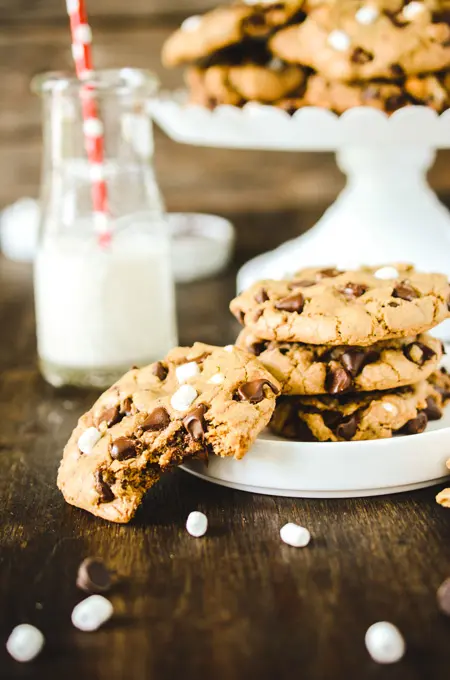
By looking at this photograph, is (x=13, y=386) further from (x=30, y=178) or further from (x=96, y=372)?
(x=30, y=178)

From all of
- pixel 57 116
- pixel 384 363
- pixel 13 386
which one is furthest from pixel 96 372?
pixel 384 363

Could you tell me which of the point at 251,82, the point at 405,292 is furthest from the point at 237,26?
the point at 405,292

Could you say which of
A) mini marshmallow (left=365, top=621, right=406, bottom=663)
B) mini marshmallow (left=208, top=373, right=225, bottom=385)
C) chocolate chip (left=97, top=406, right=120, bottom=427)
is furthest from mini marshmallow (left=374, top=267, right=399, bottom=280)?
mini marshmallow (left=365, top=621, right=406, bottom=663)

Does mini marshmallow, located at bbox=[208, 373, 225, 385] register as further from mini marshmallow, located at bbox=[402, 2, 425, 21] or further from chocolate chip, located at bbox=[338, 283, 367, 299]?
mini marshmallow, located at bbox=[402, 2, 425, 21]

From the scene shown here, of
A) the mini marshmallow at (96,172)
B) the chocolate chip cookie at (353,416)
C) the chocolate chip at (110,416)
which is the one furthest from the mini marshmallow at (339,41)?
the chocolate chip at (110,416)

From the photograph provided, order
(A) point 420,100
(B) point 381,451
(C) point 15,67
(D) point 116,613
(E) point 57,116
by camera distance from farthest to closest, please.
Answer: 1. (C) point 15,67
2. (A) point 420,100
3. (E) point 57,116
4. (B) point 381,451
5. (D) point 116,613

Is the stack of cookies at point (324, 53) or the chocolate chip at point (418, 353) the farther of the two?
the stack of cookies at point (324, 53)

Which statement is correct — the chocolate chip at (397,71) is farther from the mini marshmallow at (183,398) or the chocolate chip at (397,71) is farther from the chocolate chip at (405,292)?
the mini marshmallow at (183,398)
